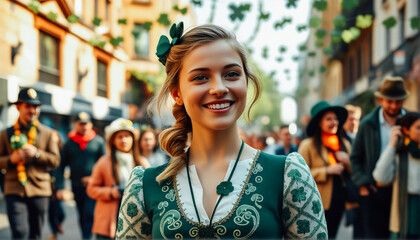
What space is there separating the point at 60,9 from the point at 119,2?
28.5 inches

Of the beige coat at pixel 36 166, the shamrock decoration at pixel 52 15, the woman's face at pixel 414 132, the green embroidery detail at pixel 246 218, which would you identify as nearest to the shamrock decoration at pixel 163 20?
the shamrock decoration at pixel 52 15

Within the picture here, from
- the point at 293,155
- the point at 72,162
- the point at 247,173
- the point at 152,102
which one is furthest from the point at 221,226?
the point at 72,162

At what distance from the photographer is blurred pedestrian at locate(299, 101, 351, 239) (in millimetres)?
4477

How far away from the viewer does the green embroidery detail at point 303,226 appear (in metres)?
1.60

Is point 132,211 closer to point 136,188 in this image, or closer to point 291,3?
point 136,188

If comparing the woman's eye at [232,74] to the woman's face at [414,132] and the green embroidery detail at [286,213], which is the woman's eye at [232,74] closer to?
the green embroidery detail at [286,213]

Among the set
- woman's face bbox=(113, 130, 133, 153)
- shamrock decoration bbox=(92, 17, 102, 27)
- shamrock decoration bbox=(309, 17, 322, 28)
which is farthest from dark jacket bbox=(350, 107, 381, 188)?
shamrock decoration bbox=(92, 17, 102, 27)

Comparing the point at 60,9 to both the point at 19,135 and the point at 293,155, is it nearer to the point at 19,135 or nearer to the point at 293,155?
the point at 19,135

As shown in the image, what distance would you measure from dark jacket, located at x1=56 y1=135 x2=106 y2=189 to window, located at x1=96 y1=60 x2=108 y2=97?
727 mm

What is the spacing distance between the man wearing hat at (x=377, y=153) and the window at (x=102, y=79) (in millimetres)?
3106

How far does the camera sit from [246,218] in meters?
1.58

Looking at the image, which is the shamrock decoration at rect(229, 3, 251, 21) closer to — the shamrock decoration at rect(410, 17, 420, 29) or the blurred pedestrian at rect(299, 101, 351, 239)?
the blurred pedestrian at rect(299, 101, 351, 239)

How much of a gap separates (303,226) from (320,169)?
302 centimetres

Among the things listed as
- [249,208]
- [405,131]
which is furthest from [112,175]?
[249,208]
